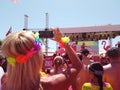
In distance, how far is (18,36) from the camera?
1.96 m

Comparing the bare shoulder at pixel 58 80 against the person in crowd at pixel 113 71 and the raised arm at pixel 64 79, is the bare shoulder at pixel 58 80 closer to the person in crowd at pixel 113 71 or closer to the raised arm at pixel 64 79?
the raised arm at pixel 64 79

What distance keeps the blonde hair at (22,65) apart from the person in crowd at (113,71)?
233cm

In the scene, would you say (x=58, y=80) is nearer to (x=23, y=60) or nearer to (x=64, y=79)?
(x=64, y=79)

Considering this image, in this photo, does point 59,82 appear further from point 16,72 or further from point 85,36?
point 85,36

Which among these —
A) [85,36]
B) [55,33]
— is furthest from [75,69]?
[85,36]

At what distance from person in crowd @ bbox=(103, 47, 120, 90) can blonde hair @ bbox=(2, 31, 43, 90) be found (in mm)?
2334

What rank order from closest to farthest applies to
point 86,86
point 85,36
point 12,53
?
point 12,53, point 86,86, point 85,36

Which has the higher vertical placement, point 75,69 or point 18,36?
point 18,36

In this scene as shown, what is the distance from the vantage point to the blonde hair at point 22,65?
6.30ft

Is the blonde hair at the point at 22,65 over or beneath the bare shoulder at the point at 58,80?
over

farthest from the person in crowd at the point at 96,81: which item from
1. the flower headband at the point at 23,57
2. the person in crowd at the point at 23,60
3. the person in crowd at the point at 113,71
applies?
the flower headband at the point at 23,57

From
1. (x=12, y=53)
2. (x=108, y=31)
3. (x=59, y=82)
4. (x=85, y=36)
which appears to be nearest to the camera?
(x=12, y=53)

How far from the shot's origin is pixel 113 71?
165 inches

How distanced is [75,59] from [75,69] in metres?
0.08
